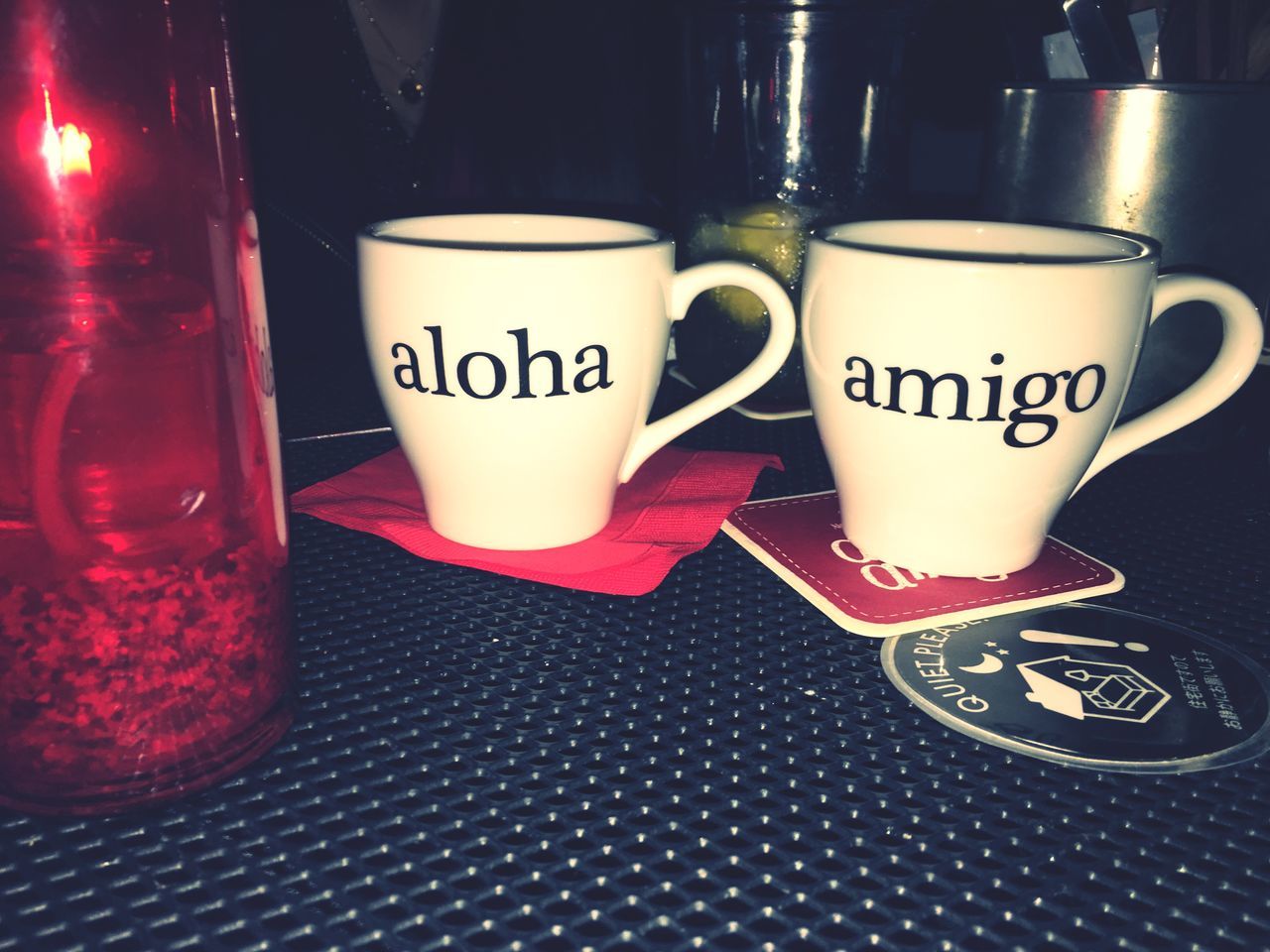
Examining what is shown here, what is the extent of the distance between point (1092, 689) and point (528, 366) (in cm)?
25

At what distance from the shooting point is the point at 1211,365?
47 centimetres

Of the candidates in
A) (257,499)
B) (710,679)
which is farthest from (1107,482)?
(257,499)

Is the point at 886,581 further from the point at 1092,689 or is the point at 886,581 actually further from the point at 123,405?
the point at 123,405

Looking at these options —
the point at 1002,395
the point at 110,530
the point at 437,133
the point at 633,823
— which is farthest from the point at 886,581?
the point at 437,133

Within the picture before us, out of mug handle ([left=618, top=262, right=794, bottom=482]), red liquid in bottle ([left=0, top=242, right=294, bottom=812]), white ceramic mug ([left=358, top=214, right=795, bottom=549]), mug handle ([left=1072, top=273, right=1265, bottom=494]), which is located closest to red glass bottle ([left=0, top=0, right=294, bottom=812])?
red liquid in bottle ([left=0, top=242, right=294, bottom=812])

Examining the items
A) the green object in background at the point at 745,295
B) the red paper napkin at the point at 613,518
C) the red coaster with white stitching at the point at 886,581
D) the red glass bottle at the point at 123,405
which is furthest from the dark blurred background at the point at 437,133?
the red glass bottle at the point at 123,405

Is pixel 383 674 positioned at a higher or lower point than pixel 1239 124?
lower

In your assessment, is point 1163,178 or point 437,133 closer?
point 1163,178

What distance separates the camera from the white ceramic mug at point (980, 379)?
1.33 ft

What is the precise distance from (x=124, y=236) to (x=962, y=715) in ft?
0.96

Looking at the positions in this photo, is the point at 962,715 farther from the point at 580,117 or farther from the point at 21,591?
the point at 580,117

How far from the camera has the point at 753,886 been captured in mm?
265

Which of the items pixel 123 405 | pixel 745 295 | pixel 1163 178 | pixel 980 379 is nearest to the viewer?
pixel 123 405

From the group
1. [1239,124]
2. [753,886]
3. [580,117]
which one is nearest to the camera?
[753,886]
